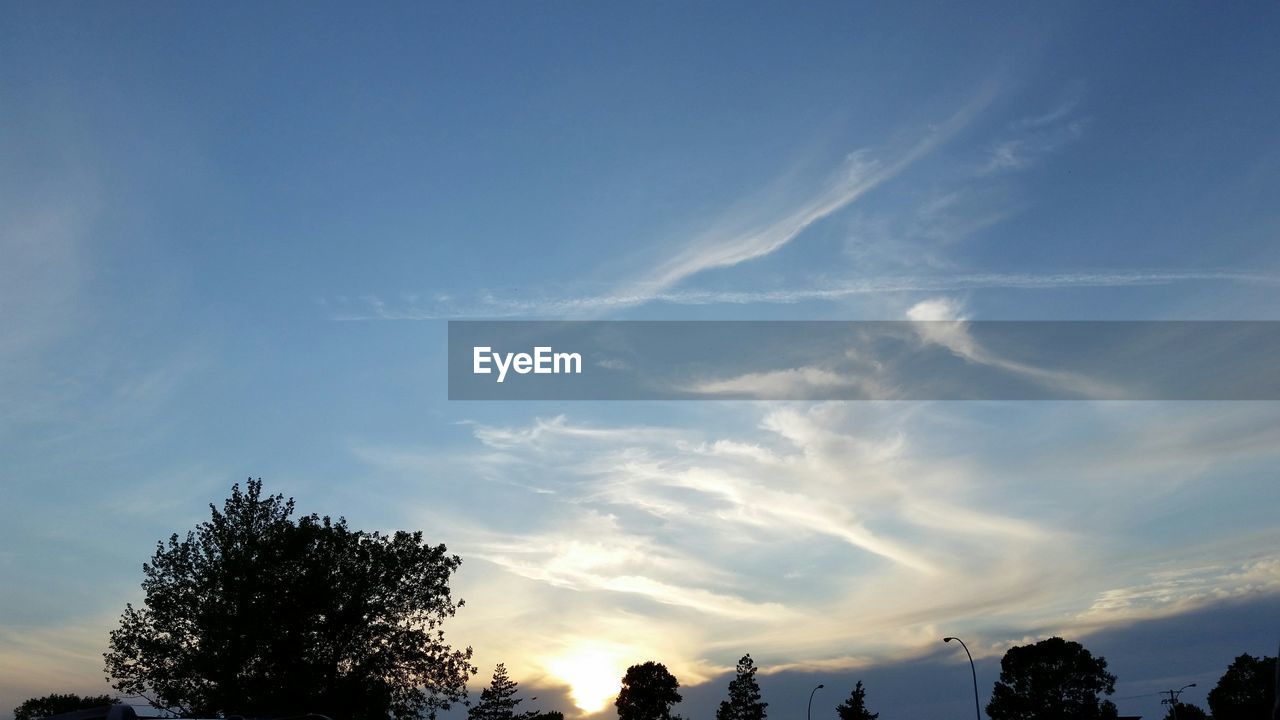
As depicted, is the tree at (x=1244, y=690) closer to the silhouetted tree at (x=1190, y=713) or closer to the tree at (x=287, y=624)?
the silhouetted tree at (x=1190, y=713)

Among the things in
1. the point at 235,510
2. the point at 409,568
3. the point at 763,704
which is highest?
the point at 235,510

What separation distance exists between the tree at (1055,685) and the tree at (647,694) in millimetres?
56190

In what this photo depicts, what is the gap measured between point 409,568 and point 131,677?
1531cm

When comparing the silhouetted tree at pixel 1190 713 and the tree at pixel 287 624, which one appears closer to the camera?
the tree at pixel 287 624

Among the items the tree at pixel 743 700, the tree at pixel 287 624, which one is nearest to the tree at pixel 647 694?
the tree at pixel 743 700

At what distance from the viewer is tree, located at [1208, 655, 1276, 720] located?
418ft

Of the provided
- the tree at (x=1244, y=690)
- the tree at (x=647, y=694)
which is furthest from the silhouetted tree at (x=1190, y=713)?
the tree at (x=647, y=694)

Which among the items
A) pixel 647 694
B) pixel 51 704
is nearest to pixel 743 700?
pixel 647 694

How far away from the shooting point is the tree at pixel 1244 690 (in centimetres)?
12750

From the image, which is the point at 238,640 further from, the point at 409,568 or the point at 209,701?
the point at 409,568

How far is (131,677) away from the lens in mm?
49938

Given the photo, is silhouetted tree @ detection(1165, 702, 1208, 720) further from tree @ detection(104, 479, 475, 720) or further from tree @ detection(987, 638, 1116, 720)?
tree @ detection(104, 479, 475, 720)

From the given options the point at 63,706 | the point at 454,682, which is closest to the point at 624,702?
the point at 63,706

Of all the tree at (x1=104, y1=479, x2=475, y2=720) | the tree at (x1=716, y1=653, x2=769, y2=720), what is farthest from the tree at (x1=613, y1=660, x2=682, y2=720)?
the tree at (x1=104, y1=479, x2=475, y2=720)
